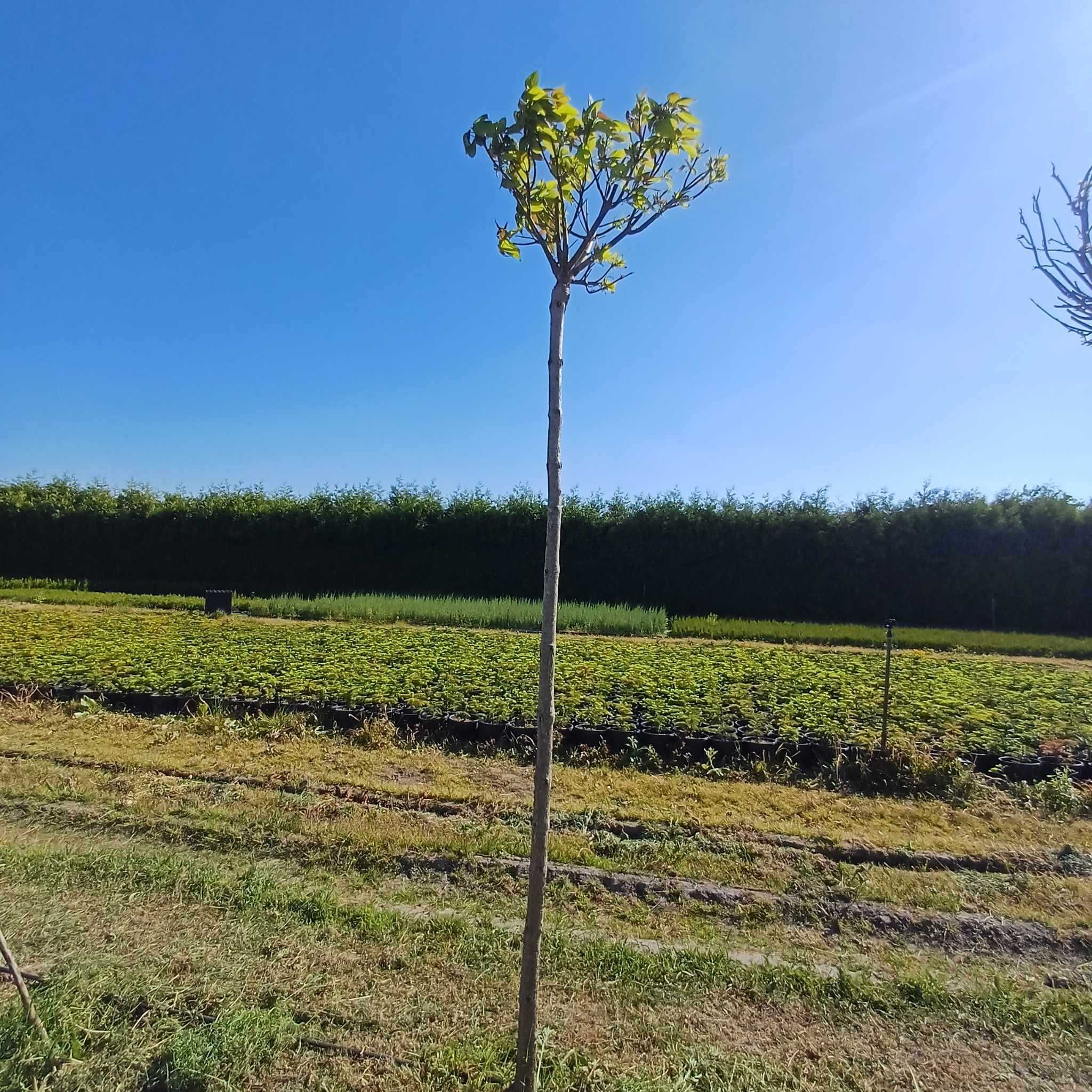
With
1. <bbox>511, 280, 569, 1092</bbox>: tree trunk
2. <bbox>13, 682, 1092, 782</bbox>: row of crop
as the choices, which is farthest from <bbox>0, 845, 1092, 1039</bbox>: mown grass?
<bbox>13, 682, 1092, 782</bbox>: row of crop

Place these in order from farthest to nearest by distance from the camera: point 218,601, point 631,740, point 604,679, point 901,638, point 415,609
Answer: point 218,601, point 415,609, point 901,638, point 604,679, point 631,740

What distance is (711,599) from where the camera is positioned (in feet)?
65.9

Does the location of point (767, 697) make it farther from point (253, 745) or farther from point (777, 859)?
point (253, 745)

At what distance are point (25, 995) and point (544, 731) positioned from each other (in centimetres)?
211

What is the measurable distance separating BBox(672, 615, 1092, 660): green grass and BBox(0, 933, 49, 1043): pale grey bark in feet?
42.2

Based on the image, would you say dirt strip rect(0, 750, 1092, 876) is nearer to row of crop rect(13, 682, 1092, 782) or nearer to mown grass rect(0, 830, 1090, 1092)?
mown grass rect(0, 830, 1090, 1092)

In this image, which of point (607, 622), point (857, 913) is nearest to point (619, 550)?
point (607, 622)

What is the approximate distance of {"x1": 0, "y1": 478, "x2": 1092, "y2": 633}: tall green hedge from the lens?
60.2 ft

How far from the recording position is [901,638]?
14.5 m

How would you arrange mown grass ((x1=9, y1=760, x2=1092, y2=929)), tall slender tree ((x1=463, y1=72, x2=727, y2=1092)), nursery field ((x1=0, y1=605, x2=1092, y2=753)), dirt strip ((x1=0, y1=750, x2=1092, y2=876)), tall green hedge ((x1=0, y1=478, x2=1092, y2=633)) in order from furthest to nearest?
tall green hedge ((x1=0, y1=478, x2=1092, y2=633)) → nursery field ((x1=0, y1=605, x2=1092, y2=753)) → dirt strip ((x1=0, y1=750, x2=1092, y2=876)) → mown grass ((x1=9, y1=760, x2=1092, y2=929)) → tall slender tree ((x1=463, y1=72, x2=727, y2=1092))

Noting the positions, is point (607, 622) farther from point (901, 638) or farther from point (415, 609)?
point (901, 638)

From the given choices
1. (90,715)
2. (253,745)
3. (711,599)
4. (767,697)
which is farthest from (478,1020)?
(711,599)

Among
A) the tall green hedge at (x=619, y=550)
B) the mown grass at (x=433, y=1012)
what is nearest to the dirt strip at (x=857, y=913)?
the mown grass at (x=433, y=1012)

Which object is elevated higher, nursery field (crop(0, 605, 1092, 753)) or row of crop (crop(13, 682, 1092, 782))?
nursery field (crop(0, 605, 1092, 753))
